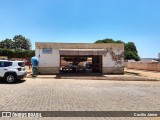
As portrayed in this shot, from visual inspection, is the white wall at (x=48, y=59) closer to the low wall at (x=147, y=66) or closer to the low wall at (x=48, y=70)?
the low wall at (x=48, y=70)

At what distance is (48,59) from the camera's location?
32.4m

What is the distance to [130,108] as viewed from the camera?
10930 millimetres

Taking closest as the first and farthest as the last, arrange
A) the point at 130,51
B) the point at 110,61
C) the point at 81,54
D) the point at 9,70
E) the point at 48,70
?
1. the point at 9,70
2. the point at 81,54
3. the point at 48,70
4. the point at 110,61
5. the point at 130,51

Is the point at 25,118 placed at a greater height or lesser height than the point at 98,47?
lesser

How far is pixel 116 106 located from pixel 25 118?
13.6 ft

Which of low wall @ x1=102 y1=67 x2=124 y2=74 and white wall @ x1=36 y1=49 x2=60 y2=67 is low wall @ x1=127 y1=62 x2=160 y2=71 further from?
white wall @ x1=36 y1=49 x2=60 y2=67

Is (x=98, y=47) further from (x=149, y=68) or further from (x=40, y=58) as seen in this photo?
(x=149, y=68)

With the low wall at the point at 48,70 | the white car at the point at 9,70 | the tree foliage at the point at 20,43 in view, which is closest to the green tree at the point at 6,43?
the tree foliage at the point at 20,43

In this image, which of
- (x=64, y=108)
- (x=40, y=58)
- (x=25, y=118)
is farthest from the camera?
(x=40, y=58)

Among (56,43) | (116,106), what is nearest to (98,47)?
(56,43)

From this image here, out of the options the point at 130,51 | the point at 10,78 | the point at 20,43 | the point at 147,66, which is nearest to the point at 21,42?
the point at 20,43

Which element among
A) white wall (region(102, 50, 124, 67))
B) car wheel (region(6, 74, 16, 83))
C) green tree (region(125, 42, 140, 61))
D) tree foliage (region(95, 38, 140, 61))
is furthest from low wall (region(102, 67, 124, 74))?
green tree (region(125, 42, 140, 61))

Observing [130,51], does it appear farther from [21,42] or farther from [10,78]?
[10,78]

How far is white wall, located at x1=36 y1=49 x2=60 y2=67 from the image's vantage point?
106 feet
